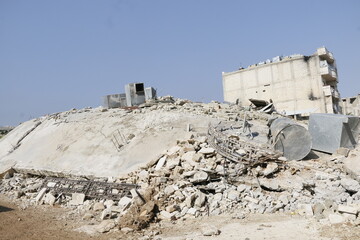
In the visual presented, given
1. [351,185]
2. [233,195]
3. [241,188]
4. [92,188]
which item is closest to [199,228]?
[233,195]

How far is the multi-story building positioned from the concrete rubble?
75.4 ft

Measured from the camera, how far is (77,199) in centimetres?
1138

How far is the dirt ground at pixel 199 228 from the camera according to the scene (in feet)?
23.3

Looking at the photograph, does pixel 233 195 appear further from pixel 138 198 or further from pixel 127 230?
pixel 127 230

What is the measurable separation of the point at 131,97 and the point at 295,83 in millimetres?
20699

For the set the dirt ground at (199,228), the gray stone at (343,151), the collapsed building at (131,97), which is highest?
the collapsed building at (131,97)

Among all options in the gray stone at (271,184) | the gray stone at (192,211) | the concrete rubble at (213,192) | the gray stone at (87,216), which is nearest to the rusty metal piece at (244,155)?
the concrete rubble at (213,192)

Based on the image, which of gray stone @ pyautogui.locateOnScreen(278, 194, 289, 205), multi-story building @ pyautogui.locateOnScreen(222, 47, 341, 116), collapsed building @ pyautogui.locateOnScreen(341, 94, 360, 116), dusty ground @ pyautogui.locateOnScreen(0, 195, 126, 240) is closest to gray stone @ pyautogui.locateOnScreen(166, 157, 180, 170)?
dusty ground @ pyautogui.locateOnScreen(0, 195, 126, 240)

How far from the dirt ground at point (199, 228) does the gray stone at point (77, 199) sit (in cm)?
69

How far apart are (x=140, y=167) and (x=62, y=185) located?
10.9 ft

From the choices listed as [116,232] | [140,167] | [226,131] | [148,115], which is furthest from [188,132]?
[116,232]

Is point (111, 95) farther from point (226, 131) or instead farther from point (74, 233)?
point (74, 233)

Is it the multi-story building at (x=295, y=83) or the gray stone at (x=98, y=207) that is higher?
the multi-story building at (x=295, y=83)

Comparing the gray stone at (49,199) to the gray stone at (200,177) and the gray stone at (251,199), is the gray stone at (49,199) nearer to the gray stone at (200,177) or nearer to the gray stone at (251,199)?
the gray stone at (200,177)
